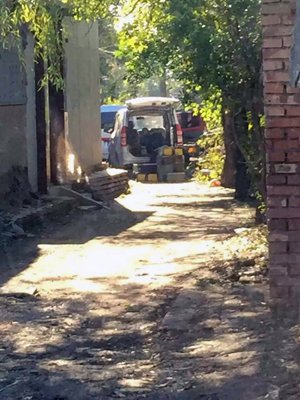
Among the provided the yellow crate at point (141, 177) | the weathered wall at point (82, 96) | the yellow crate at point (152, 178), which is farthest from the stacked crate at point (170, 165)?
the weathered wall at point (82, 96)

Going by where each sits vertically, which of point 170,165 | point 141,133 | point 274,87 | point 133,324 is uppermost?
point 274,87

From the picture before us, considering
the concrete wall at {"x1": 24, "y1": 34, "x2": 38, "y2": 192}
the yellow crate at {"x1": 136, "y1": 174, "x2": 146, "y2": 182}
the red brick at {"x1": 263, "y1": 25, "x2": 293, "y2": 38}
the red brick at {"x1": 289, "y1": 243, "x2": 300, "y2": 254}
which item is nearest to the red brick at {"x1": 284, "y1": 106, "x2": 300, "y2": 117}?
the red brick at {"x1": 263, "y1": 25, "x2": 293, "y2": 38}

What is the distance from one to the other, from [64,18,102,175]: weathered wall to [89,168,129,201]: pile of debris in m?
0.46

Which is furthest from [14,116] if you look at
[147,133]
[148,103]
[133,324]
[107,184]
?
[147,133]

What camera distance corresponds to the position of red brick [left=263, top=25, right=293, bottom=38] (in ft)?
25.4

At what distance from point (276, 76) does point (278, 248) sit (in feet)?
4.41

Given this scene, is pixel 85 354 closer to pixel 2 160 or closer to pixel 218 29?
pixel 218 29

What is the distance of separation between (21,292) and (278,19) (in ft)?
12.8

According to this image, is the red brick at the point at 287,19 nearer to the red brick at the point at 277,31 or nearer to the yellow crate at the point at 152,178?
the red brick at the point at 277,31

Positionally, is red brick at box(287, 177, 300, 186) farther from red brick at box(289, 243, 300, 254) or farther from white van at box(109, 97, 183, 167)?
white van at box(109, 97, 183, 167)

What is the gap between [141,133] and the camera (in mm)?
28219

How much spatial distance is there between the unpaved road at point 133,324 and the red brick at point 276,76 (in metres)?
1.86

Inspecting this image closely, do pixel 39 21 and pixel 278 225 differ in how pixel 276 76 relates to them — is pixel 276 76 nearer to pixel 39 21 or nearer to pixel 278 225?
pixel 278 225

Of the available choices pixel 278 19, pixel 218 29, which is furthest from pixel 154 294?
pixel 218 29
